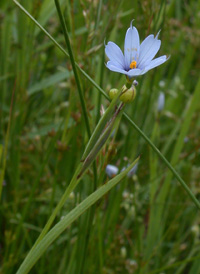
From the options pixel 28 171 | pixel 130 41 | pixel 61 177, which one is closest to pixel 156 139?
pixel 61 177

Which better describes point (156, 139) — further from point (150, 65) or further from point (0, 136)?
point (150, 65)

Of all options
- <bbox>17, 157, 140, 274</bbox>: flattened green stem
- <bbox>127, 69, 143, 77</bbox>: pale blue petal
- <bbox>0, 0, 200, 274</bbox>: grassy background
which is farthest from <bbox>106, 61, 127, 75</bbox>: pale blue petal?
<bbox>0, 0, 200, 274</bbox>: grassy background

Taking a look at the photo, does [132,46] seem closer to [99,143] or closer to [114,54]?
[114,54]

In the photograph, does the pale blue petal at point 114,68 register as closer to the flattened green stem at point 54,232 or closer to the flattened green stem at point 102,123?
the flattened green stem at point 102,123

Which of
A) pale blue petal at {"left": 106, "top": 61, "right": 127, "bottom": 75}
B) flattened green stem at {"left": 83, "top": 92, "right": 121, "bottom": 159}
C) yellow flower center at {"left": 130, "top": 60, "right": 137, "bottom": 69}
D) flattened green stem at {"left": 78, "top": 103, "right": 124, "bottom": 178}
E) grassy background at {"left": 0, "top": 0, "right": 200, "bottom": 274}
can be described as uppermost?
pale blue petal at {"left": 106, "top": 61, "right": 127, "bottom": 75}

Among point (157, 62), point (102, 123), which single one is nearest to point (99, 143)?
point (102, 123)

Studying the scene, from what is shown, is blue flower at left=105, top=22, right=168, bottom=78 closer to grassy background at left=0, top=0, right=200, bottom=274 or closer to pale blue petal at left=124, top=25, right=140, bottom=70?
pale blue petal at left=124, top=25, right=140, bottom=70

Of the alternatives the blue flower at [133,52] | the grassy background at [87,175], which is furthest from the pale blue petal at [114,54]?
the grassy background at [87,175]
